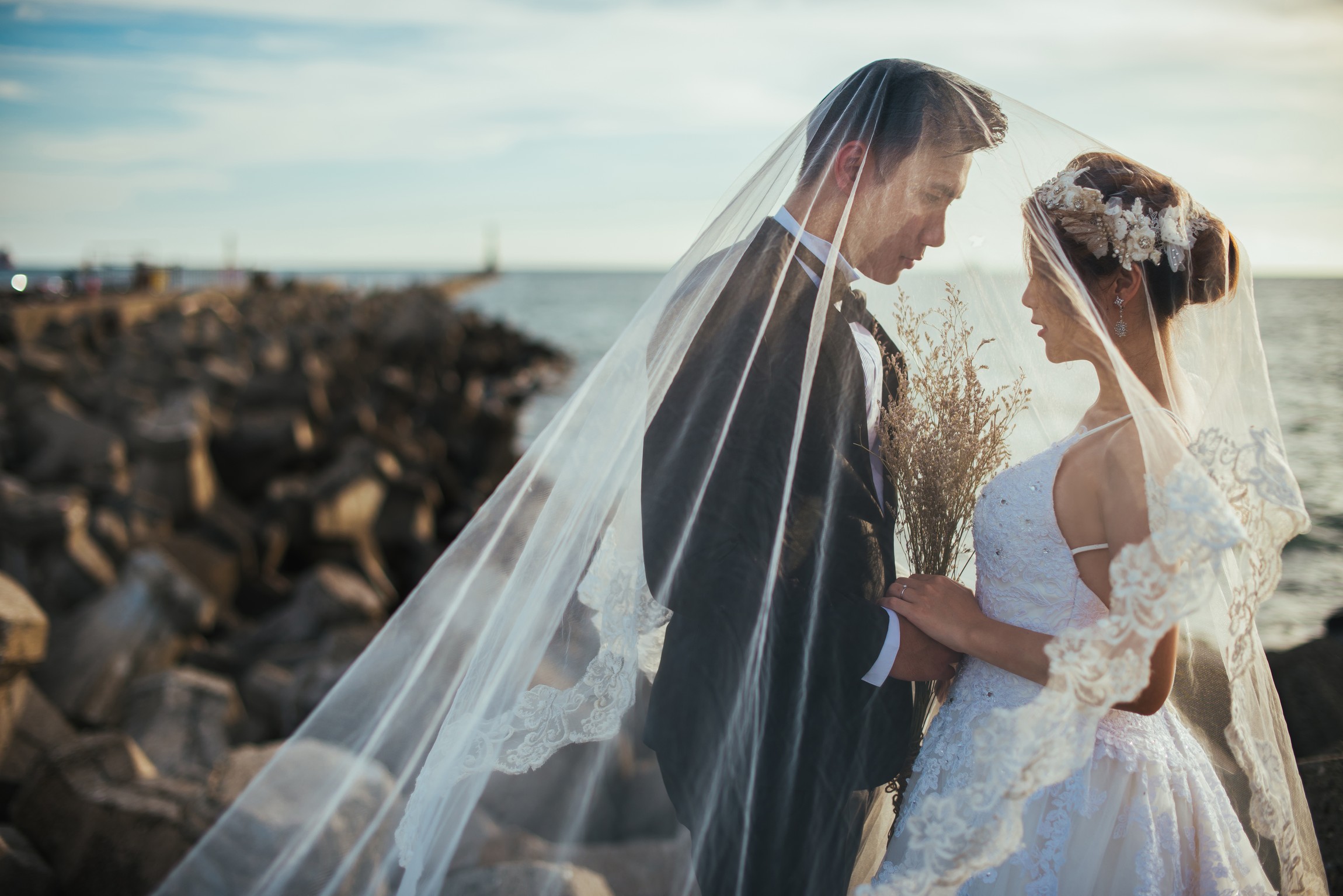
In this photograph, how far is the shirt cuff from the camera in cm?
159

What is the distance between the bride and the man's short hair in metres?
0.20

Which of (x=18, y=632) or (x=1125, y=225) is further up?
(x=1125, y=225)

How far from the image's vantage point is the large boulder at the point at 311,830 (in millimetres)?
2102

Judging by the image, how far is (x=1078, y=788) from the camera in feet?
5.12

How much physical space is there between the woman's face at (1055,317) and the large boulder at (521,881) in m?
1.61

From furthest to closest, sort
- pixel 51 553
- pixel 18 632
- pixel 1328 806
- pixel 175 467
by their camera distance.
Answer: pixel 175 467
pixel 51 553
pixel 18 632
pixel 1328 806

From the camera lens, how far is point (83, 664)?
391cm

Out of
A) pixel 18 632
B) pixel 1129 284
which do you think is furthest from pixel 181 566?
pixel 1129 284

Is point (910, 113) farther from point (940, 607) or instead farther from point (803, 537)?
point (940, 607)

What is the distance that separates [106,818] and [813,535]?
2.32 m

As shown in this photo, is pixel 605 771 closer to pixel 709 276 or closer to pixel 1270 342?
pixel 709 276

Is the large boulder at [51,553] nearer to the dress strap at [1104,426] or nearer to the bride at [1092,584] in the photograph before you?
the bride at [1092,584]

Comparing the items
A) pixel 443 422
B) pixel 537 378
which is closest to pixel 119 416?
pixel 443 422

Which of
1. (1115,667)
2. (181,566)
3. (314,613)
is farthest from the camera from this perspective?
(181,566)
